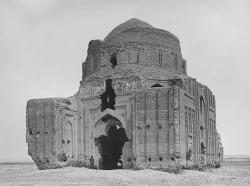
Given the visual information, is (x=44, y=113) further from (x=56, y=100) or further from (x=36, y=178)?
(x=36, y=178)

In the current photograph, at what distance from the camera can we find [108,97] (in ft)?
83.6

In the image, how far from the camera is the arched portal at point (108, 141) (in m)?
24.5

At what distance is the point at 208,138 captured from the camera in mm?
28047

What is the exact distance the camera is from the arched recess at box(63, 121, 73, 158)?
2417cm

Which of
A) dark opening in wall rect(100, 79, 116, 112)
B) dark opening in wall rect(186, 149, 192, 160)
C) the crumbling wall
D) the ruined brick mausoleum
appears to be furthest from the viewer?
dark opening in wall rect(100, 79, 116, 112)

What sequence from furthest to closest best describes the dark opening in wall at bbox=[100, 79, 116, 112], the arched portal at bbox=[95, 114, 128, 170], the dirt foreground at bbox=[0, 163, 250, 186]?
the dark opening in wall at bbox=[100, 79, 116, 112] → the arched portal at bbox=[95, 114, 128, 170] → the dirt foreground at bbox=[0, 163, 250, 186]

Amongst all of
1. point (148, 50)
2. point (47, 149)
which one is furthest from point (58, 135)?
point (148, 50)

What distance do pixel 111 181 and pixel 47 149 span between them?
7178 mm

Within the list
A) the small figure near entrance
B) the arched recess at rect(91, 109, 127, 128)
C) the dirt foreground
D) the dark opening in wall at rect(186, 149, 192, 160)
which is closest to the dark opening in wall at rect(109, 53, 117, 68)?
the arched recess at rect(91, 109, 127, 128)

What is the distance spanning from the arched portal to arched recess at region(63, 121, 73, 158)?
1631 mm

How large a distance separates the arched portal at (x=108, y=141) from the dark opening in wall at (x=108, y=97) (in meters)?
1.19

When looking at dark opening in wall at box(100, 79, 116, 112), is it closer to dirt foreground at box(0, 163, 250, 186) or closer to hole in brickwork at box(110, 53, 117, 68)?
hole in brickwork at box(110, 53, 117, 68)

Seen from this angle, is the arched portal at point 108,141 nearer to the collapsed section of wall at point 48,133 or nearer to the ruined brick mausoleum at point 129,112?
the ruined brick mausoleum at point 129,112

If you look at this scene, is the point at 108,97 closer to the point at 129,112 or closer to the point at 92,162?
the point at 129,112
